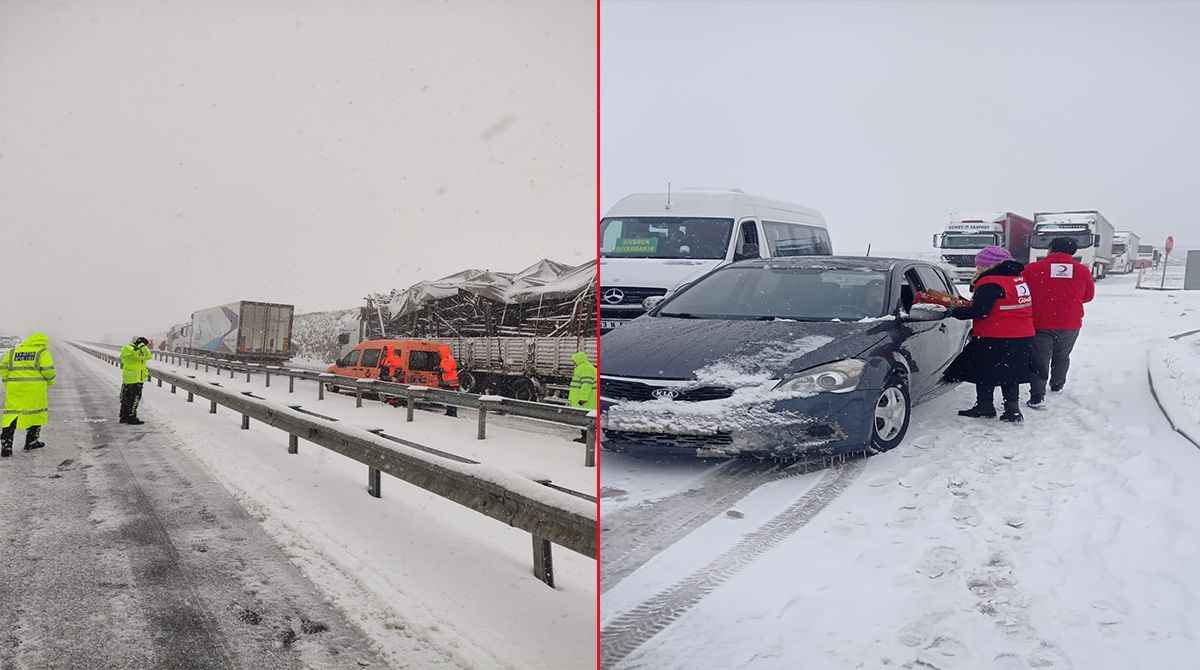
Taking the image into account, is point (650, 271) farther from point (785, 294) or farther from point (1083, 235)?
point (1083, 235)

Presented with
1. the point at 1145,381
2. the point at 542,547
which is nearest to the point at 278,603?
the point at 542,547

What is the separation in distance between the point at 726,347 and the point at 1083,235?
4.09m

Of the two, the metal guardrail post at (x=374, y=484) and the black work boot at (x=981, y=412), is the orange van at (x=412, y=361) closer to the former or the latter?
the metal guardrail post at (x=374, y=484)

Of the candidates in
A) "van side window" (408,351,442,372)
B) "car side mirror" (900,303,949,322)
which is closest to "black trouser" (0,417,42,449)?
"van side window" (408,351,442,372)

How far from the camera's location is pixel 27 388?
10.3ft

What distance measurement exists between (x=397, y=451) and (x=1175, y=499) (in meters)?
3.07

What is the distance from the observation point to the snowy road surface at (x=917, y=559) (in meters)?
1.46

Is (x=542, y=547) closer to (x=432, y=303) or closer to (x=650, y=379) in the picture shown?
(x=650, y=379)

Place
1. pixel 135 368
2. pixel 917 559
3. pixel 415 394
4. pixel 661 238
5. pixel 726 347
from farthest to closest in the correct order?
1. pixel 415 394
2. pixel 135 368
3. pixel 726 347
4. pixel 661 238
5. pixel 917 559

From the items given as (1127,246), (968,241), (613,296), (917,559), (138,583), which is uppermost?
(968,241)

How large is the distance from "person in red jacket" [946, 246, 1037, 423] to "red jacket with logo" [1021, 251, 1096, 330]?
2.30 ft

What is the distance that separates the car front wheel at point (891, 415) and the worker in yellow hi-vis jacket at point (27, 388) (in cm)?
347

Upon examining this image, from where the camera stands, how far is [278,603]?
219 cm

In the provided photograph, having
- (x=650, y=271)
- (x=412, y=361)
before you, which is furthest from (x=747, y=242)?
(x=650, y=271)
